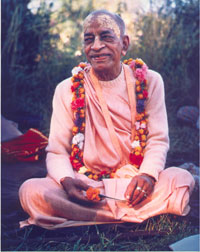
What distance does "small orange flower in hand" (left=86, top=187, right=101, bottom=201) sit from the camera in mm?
2934

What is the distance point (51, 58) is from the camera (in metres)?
7.84

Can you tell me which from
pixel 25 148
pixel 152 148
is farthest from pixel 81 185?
pixel 25 148

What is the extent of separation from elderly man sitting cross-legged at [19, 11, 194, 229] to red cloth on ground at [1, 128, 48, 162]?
1914mm

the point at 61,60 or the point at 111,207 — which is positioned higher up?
the point at 61,60

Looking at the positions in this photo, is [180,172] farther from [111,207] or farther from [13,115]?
[13,115]

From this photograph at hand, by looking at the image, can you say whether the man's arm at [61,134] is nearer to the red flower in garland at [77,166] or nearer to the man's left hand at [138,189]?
the red flower in garland at [77,166]

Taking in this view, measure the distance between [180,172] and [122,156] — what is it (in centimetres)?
53

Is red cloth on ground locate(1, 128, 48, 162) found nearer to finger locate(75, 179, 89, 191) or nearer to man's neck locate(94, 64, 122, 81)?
man's neck locate(94, 64, 122, 81)

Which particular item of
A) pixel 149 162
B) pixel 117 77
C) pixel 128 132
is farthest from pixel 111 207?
pixel 117 77

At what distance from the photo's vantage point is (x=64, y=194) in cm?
313

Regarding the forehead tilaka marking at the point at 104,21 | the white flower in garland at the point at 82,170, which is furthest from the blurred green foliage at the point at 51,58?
the forehead tilaka marking at the point at 104,21

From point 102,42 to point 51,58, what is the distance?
189 inches

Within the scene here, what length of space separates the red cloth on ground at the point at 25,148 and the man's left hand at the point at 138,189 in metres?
2.49

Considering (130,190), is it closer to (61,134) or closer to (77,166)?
(77,166)
